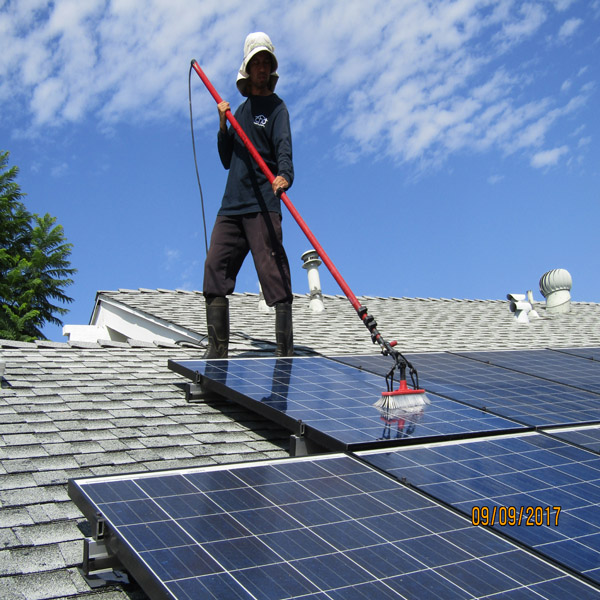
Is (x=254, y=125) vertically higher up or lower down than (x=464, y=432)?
higher up

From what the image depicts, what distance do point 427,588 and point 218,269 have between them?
4.30m

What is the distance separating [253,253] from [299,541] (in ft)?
12.9

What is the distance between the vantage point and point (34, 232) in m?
32.6

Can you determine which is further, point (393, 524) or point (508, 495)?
point (508, 495)

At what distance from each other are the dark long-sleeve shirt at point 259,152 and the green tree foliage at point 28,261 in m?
26.6

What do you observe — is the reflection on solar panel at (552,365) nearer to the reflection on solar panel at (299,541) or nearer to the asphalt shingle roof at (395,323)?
the asphalt shingle roof at (395,323)

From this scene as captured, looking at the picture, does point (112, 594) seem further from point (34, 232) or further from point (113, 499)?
point (34, 232)

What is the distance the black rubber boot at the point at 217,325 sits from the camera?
6.49m

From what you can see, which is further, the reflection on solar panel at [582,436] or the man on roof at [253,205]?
the man on roof at [253,205]

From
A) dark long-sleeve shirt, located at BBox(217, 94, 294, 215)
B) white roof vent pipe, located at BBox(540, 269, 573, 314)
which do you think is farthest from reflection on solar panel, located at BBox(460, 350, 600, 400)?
white roof vent pipe, located at BBox(540, 269, 573, 314)

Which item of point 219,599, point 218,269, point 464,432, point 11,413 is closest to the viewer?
point 219,599

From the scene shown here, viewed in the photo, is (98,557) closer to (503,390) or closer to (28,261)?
(503,390)

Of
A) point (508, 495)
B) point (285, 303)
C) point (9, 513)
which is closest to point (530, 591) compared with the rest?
point (508, 495)

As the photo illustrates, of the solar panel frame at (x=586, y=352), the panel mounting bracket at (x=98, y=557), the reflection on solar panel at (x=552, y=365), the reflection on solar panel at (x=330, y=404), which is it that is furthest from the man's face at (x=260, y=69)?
the solar panel frame at (x=586, y=352)
